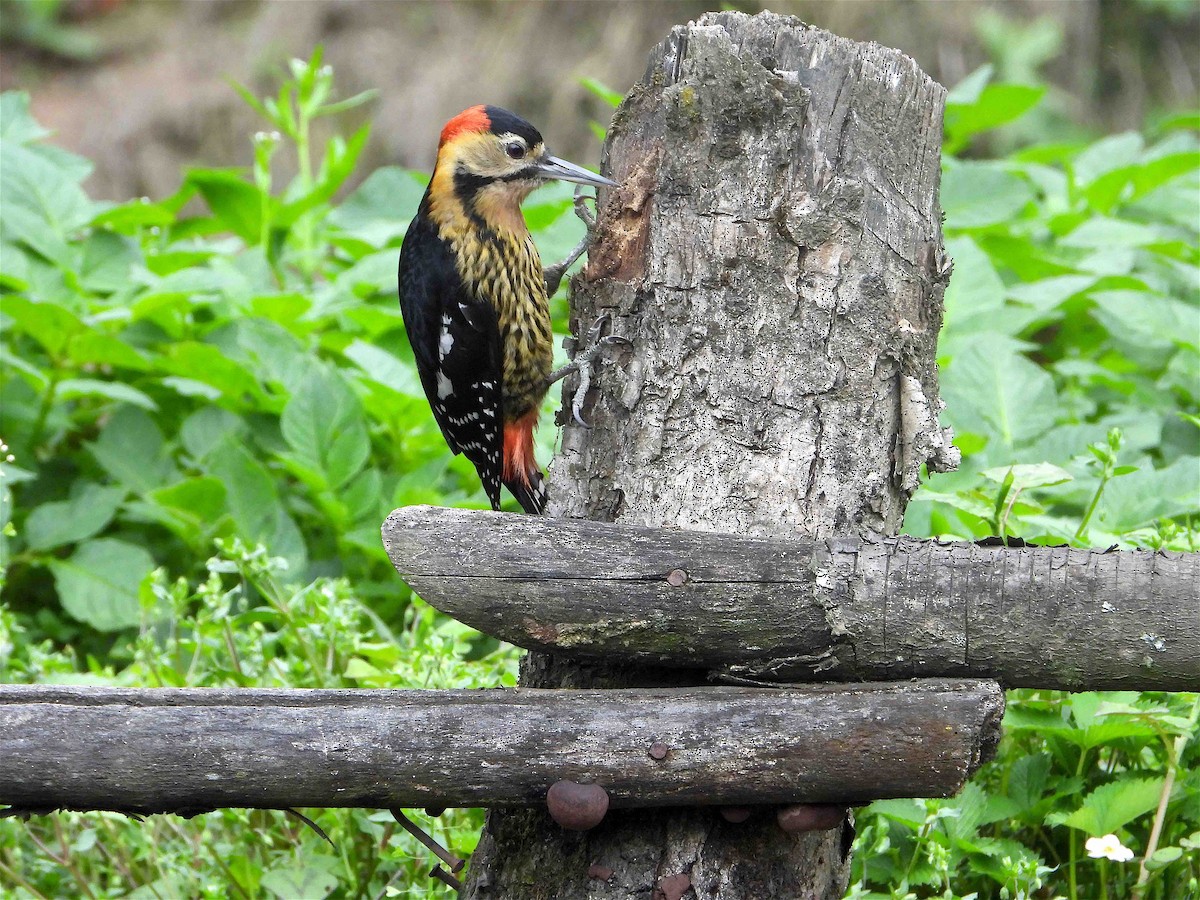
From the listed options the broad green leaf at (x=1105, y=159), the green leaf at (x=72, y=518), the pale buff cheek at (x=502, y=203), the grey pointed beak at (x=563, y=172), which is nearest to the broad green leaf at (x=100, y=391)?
the green leaf at (x=72, y=518)

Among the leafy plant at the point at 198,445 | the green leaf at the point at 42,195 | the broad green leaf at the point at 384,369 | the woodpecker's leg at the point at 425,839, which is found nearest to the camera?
the woodpecker's leg at the point at 425,839

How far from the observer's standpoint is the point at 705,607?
177cm

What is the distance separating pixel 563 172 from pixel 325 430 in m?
1.20

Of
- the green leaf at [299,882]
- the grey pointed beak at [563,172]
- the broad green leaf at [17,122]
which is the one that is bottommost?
the green leaf at [299,882]

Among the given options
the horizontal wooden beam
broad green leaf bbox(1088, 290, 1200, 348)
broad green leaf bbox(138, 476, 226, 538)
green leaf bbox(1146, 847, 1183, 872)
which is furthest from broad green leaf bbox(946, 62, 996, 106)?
the horizontal wooden beam

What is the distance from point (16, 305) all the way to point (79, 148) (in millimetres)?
4419

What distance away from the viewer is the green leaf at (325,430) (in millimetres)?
3545

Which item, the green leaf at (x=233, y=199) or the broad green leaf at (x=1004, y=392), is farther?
the green leaf at (x=233, y=199)

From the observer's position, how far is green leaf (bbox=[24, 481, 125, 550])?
3678 millimetres

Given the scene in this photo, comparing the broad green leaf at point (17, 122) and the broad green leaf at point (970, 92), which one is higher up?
the broad green leaf at point (970, 92)

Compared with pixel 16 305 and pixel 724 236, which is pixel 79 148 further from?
pixel 724 236

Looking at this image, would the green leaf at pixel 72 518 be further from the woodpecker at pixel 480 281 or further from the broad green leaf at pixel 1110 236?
the broad green leaf at pixel 1110 236

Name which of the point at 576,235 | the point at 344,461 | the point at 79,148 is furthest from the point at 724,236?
the point at 79,148

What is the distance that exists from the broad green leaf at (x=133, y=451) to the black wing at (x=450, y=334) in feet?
Result: 4.36
